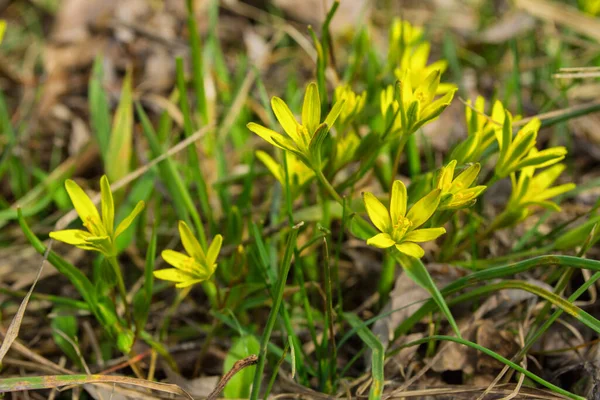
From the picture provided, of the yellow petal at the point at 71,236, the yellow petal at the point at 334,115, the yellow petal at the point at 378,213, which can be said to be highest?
the yellow petal at the point at 334,115

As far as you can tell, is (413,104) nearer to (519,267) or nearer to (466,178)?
(466,178)

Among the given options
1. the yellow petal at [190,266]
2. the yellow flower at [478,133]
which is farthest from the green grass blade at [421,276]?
the yellow petal at [190,266]

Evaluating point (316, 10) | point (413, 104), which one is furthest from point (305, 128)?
point (316, 10)

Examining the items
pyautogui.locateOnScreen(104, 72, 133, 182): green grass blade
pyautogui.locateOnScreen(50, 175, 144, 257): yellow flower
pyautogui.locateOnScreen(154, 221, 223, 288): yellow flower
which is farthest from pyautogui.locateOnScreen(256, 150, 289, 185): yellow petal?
pyautogui.locateOnScreen(104, 72, 133, 182): green grass blade

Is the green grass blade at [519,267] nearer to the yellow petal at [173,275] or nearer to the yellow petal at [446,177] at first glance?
the yellow petal at [446,177]

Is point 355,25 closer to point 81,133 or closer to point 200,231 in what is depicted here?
point 81,133

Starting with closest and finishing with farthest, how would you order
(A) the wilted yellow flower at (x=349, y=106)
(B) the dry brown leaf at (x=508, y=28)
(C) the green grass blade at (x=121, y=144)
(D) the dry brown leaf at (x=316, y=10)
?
1. (A) the wilted yellow flower at (x=349, y=106)
2. (C) the green grass blade at (x=121, y=144)
3. (B) the dry brown leaf at (x=508, y=28)
4. (D) the dry brown leaf at (x=316, y=10)
